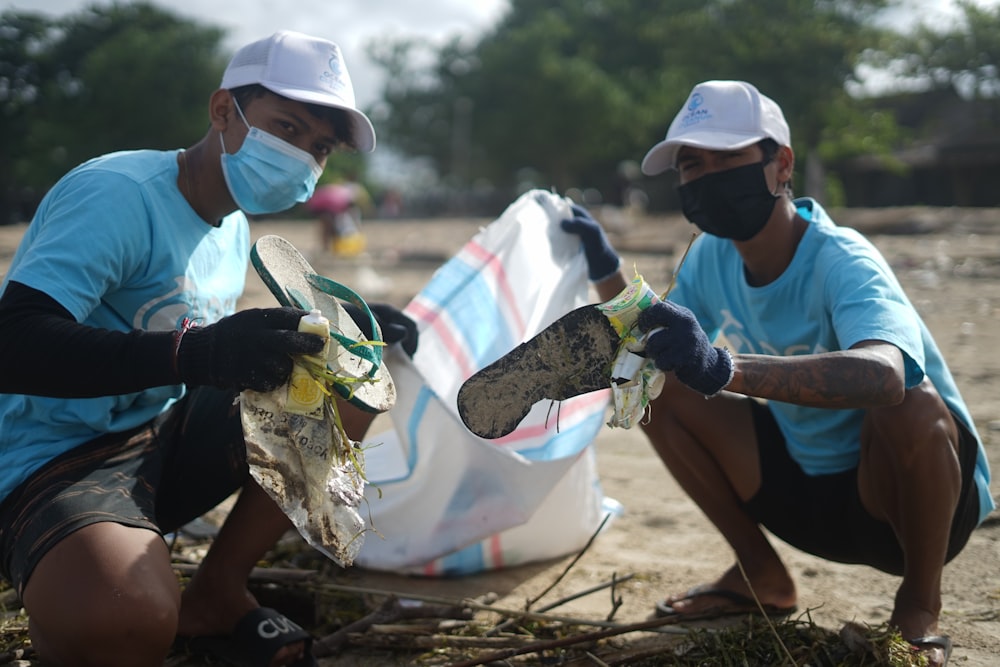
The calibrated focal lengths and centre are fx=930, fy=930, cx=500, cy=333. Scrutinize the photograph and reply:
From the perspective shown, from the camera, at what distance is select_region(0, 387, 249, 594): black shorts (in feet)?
6.19

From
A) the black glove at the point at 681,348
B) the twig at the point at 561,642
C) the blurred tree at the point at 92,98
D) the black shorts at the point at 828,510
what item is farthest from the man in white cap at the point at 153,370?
the blurred tree at the point at 92,98

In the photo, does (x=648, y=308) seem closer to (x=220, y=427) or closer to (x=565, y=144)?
(x=220, y=427)

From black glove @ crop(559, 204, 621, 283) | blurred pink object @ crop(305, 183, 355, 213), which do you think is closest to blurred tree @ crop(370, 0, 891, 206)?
blurred pink object @ crop(305, 183, 355, 213)

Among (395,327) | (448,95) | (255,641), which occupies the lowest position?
(448,95)

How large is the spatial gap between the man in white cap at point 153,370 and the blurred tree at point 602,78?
15844mm

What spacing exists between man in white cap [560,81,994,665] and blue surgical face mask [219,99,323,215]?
97 cm

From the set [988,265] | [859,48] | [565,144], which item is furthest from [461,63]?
[988,265]

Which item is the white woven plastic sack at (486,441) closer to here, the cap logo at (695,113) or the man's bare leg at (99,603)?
the cap logo at (695,113)

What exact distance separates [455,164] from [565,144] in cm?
793

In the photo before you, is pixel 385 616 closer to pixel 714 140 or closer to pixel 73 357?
pixel 73 357

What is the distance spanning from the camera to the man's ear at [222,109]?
2.32 m

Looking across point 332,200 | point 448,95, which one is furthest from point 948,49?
point 448,95

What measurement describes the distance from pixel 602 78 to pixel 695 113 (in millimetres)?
32451

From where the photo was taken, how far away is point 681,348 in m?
1.73
